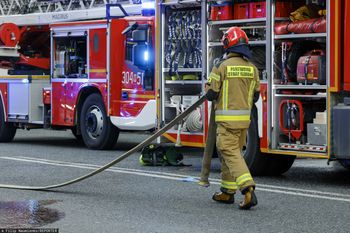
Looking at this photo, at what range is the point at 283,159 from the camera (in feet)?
33.0

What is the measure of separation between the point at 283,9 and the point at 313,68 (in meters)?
1.01

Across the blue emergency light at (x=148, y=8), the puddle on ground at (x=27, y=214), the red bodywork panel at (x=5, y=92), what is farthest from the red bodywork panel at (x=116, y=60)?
the puddle on ground at (x=27, y=214)

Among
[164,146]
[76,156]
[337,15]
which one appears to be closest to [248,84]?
[337,15]

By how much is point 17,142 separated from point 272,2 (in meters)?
8.53

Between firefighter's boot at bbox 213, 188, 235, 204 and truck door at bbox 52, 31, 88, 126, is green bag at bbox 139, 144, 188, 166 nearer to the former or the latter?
firefighter's boot at bbox 213, 188, 235, 204

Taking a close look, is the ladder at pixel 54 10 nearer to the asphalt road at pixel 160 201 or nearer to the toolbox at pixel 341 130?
the asphalt road at pixel 160 201

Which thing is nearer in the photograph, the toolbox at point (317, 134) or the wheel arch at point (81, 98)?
the toolbox at point (317, 134)

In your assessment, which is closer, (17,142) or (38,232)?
(38,232)

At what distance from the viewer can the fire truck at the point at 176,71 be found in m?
8.72

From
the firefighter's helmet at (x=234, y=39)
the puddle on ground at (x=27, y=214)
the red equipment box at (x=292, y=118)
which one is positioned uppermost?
the firefighter's helmet at (x=234, y=39)

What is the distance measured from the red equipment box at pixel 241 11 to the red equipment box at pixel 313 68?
1159 mm

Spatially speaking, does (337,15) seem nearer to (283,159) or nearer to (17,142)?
(283,159)

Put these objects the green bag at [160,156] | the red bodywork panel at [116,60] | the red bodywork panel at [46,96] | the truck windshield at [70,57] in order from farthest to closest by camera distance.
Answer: the red bodywork panel at [46,96] → the truck windshield at [70,57] → the red bodywork panel at [116,60] → the green bag at [160,156]

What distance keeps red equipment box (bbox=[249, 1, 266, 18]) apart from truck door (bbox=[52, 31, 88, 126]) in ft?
17.1
